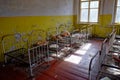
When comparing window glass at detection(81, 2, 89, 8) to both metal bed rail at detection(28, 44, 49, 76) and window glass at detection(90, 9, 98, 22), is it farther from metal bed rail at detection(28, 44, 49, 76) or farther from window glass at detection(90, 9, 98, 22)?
metal bed rail at detection(28, 44, 49, 76)

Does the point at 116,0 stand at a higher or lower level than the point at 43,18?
higher

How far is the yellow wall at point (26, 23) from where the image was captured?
3291 millimetres

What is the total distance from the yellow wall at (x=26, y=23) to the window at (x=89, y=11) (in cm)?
177

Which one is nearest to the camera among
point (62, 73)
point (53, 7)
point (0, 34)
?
point (62, 73)

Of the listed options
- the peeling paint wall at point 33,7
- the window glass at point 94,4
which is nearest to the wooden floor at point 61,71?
the peeling paint wall at point 33,7

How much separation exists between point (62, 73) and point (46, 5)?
110 inches

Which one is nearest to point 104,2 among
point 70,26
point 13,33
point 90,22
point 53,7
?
point 90,22

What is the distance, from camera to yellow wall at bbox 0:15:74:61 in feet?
10.8

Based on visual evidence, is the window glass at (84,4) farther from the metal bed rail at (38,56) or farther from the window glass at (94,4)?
the metal bed rail at (38,56)

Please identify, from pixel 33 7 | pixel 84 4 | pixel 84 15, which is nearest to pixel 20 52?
pixel 33 7

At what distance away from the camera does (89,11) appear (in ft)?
21.7

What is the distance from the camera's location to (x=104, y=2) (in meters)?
6.08

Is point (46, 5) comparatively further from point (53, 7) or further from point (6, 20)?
point (6, 20)

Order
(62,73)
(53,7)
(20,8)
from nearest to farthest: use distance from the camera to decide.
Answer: (62,73) → (20,8) → (53,7)
